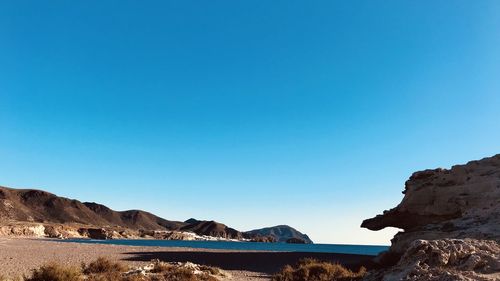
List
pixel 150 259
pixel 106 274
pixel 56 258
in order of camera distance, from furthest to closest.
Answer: pixel 150 259
pixel 56 258
pixel 106 274

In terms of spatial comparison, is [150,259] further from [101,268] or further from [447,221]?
[447,221]

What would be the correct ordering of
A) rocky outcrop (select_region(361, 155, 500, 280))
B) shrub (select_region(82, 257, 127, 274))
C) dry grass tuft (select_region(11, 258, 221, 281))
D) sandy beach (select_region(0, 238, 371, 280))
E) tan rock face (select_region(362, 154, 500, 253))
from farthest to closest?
sandy beach (select_region(0, 238, 371, 280))
shrub (select_region(82, 257, 127, 274))
dry grass tuft (select_region(11, 258, 221, 281))
tan rock face (select_region(362, 154, 500, 253))
rocky outcrop (select_region(361, 155, 500, 280))

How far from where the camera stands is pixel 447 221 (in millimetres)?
14992

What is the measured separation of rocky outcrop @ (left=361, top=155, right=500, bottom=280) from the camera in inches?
281

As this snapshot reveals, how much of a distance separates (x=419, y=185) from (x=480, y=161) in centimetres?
434

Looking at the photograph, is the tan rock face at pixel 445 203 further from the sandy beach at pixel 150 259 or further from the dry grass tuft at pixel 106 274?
the dry grass tuft at pixel 106 274

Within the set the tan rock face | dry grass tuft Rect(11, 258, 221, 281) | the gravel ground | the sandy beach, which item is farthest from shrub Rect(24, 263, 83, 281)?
the tan rock face

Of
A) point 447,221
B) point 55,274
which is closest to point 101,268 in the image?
point 55,274

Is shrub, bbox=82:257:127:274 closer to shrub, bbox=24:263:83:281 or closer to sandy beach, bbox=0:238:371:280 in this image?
sandy beach, bbox=0:238:371:280

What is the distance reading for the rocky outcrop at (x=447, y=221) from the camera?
23.4 ft

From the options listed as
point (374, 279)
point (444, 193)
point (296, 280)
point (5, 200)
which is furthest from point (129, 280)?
point (5, 200)

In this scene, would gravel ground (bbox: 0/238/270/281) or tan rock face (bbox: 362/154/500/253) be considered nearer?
tan rock face (bbox: 362/154/500/253)

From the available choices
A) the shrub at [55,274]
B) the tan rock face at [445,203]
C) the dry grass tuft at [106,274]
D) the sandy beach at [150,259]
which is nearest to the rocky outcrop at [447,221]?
the tan rock face at [445,203]

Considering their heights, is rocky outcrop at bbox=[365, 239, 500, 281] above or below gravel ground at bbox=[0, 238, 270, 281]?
above
